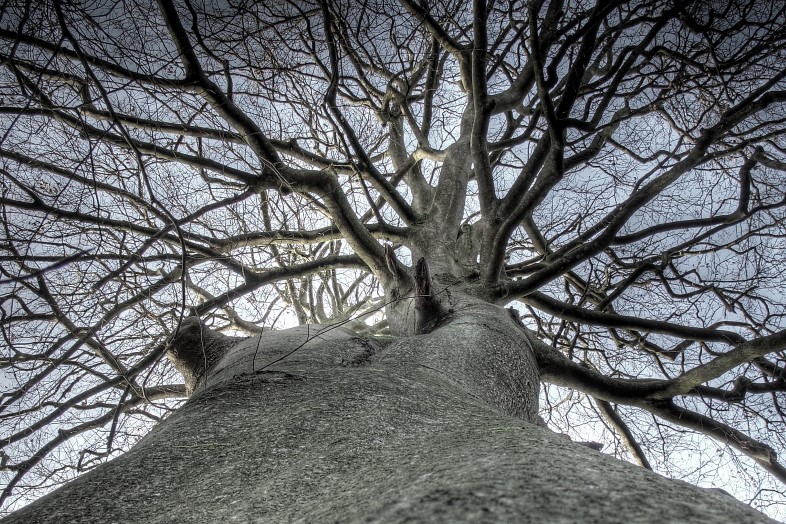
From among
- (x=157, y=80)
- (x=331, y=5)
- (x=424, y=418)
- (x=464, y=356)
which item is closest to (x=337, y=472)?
(x=424, y=418)

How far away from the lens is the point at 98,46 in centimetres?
170

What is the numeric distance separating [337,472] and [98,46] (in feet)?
5.87

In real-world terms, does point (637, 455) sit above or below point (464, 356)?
below

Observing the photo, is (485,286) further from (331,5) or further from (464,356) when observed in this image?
(331,5)

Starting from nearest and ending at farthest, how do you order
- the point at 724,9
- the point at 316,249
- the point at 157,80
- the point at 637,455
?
the point at 157,80 < the point at 724,9 < the point at 637,455 < the point at 316,249

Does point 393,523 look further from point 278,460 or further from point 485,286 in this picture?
point 485,286

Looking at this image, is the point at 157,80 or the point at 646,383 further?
the point at 646,383

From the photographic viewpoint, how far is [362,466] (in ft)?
2.62

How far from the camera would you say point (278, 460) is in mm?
864

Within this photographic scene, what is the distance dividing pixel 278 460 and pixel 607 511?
61 centimetres

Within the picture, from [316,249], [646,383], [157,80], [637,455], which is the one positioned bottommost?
[637,455]

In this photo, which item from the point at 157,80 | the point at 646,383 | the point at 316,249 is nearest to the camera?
the point at 157,80

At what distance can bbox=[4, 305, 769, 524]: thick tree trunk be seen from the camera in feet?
1.63

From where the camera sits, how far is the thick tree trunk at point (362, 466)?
498mm
